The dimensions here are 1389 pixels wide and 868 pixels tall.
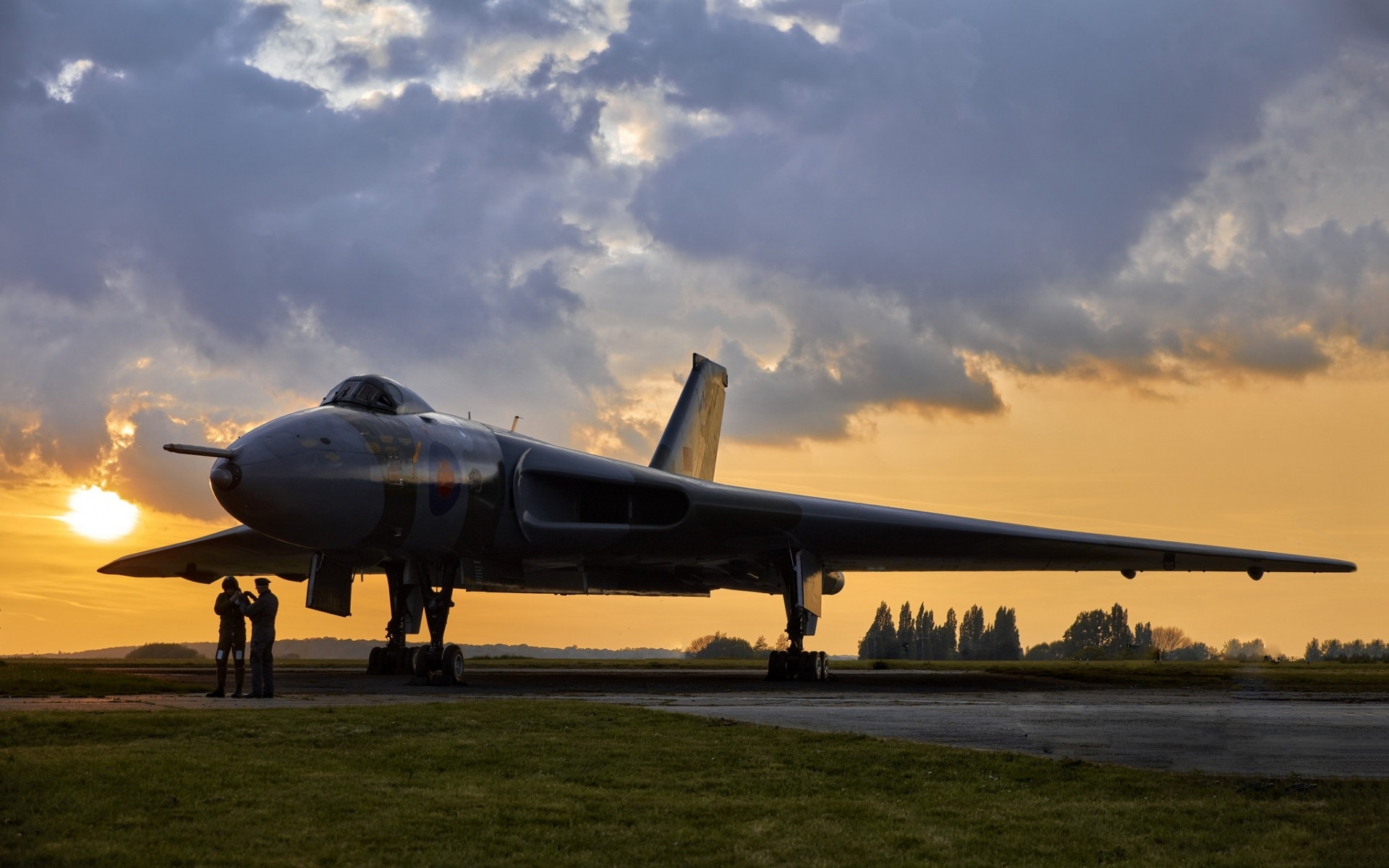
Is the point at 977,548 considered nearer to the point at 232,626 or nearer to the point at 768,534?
the point at 768,534

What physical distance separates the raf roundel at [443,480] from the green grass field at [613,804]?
753 centimetres

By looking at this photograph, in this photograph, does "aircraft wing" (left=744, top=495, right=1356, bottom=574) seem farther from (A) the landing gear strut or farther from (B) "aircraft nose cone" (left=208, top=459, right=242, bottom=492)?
(B) "aircraft nose cone" (left=208, top=459, right=242, bottom=492)

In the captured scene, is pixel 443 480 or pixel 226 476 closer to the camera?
pixel 226 476

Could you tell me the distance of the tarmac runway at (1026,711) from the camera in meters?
8.45

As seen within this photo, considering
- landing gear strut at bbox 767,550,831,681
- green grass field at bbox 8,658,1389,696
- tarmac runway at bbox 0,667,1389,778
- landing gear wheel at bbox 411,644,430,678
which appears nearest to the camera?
tarmac runway at bbox 0,667,1389,778

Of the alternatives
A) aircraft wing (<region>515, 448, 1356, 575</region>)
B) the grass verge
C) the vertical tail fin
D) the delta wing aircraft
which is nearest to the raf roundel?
the delta wing aircraft

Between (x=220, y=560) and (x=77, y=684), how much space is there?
45.0 ft

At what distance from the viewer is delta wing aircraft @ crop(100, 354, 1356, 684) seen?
1488 centimetres

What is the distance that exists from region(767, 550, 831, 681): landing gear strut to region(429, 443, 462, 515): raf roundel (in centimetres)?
786

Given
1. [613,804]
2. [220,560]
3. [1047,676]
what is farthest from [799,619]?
[613,804]

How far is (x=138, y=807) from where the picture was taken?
6.14 m

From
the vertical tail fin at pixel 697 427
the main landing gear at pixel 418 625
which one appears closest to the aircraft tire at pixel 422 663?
the main landing gear at pixel 418 625

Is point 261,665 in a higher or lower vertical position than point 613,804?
higher

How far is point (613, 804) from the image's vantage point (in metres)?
6.44
